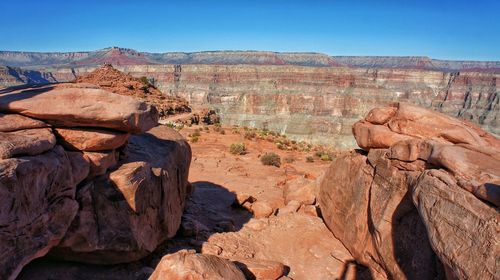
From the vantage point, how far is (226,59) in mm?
160750

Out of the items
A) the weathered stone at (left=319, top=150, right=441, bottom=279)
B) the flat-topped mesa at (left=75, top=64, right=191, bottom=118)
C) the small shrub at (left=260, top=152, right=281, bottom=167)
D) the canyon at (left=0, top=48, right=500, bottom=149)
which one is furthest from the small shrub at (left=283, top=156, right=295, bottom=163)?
the canyon at (left=0, top=48, right=500, bottom=149)

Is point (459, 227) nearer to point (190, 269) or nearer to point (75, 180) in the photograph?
point (190, 269)

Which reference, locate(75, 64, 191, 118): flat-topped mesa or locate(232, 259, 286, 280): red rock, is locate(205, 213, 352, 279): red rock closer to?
locate(232, 259, 286, 280): red rock

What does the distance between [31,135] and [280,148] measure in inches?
715

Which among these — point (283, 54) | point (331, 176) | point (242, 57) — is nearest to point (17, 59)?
point (242, 57)

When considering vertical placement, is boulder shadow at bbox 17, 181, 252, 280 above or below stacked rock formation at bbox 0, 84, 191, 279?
below

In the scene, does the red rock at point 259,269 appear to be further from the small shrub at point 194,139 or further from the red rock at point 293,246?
the small shrub at point 194,139

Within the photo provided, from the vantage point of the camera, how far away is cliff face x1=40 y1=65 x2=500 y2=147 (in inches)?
3314

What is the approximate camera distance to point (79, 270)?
534cm

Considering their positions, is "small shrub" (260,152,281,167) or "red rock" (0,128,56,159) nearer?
"red rock" (0,128,56,159)

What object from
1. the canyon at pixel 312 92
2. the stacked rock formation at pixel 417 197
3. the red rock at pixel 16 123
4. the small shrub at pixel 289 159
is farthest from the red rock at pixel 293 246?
the canyon at pixel 312 92

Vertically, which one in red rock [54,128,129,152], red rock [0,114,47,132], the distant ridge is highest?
the distant ridge

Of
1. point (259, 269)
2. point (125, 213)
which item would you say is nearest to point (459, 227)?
point (259, 269)

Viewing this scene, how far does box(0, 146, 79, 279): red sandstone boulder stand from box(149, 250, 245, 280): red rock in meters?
1.46
